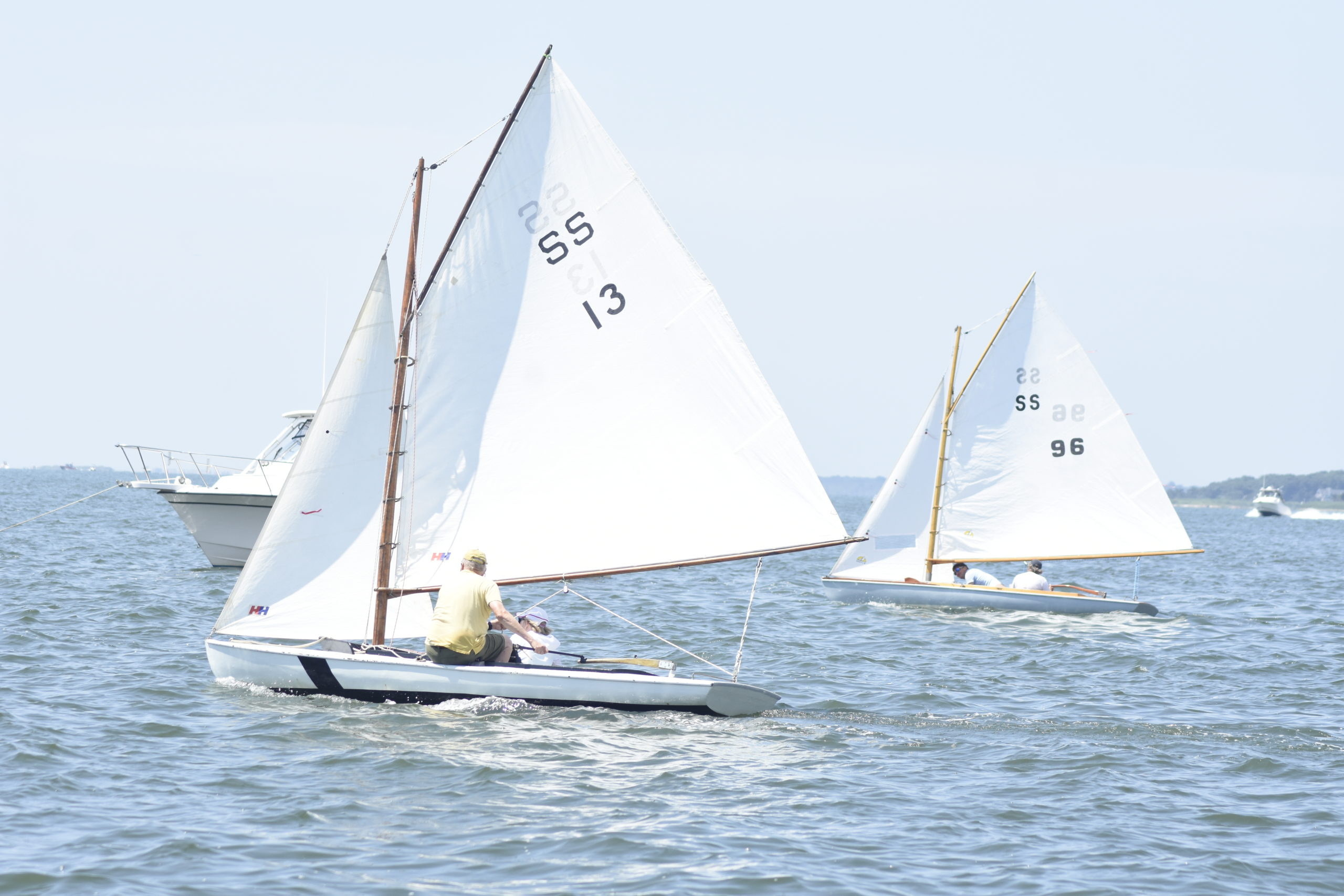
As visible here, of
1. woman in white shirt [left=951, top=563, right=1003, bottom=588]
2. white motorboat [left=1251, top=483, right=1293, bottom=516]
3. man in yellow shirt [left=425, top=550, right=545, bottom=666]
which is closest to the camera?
man in yellow shirt [left=425, top=550, right=545, bottom=666]

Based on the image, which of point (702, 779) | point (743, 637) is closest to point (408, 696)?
point (702, 779)

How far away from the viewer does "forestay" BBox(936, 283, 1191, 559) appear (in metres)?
30.2

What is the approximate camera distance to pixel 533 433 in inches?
597

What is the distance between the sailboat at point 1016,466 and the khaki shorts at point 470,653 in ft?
54.2

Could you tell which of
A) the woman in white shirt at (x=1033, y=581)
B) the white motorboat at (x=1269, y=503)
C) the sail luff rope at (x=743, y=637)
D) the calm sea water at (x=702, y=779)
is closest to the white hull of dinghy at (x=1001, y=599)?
the woman in white shirt at (x=1033, y=581)

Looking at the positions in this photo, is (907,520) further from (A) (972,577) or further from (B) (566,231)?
(B) (566,231)

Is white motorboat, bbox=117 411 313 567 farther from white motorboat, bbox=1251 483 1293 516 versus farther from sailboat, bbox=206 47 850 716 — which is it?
white motorboat, bbox=1251 483 1293 516

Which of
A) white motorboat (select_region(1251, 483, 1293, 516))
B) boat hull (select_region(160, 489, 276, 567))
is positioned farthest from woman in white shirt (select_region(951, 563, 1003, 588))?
white motorboat (select_region(1251, 483, 1293, 516))

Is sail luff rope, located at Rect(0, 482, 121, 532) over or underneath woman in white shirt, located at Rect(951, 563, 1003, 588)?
over

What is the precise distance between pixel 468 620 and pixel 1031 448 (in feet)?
63.2

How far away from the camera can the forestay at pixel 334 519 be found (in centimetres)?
1509

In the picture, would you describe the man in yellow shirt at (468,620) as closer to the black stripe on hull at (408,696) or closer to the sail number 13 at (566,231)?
the black stripe on hull at (408,696)

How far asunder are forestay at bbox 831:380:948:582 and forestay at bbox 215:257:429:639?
668 inches

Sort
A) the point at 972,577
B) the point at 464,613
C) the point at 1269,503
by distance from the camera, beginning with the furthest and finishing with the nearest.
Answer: the point at 1269,503
the point at 972,577
the point at 464,613
